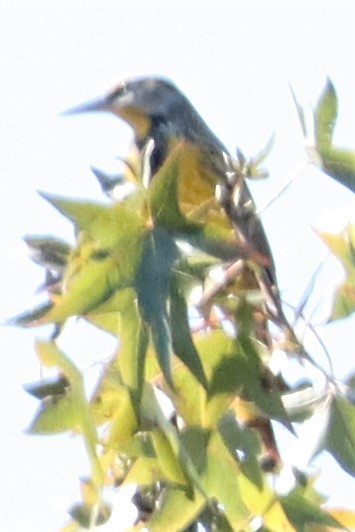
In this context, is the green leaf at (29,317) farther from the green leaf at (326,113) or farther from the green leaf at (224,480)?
the green leaf at (326,113)

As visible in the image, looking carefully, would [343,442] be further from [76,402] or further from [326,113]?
[326,113]

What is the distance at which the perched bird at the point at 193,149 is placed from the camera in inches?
73.8

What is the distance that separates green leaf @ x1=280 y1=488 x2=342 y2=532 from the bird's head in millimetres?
2045

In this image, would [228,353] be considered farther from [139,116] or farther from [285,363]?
[139,116]

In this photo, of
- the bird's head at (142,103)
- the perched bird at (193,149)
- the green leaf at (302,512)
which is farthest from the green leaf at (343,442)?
the bird's head at (142,103)

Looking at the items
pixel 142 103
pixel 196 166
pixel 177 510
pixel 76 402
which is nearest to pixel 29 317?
pixel 76 402

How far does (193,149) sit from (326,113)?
51.6 inches

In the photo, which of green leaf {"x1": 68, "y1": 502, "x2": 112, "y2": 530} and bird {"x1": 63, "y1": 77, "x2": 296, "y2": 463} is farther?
green leaf {"x1": 68, "y1": 502, "x2": 112, "y2": 530}

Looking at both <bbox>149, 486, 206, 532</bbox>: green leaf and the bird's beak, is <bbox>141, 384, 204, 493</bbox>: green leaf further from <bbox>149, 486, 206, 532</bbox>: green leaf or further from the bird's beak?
the bird's beak

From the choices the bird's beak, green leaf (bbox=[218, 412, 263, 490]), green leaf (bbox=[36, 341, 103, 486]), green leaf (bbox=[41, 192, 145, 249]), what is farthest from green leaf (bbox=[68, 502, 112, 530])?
the bird's beak

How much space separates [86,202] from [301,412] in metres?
0.46

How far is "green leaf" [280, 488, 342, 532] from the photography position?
1826 mm

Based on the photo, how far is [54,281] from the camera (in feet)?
6.55

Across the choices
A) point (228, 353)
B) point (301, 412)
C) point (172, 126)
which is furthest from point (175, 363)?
point (172, 126)
